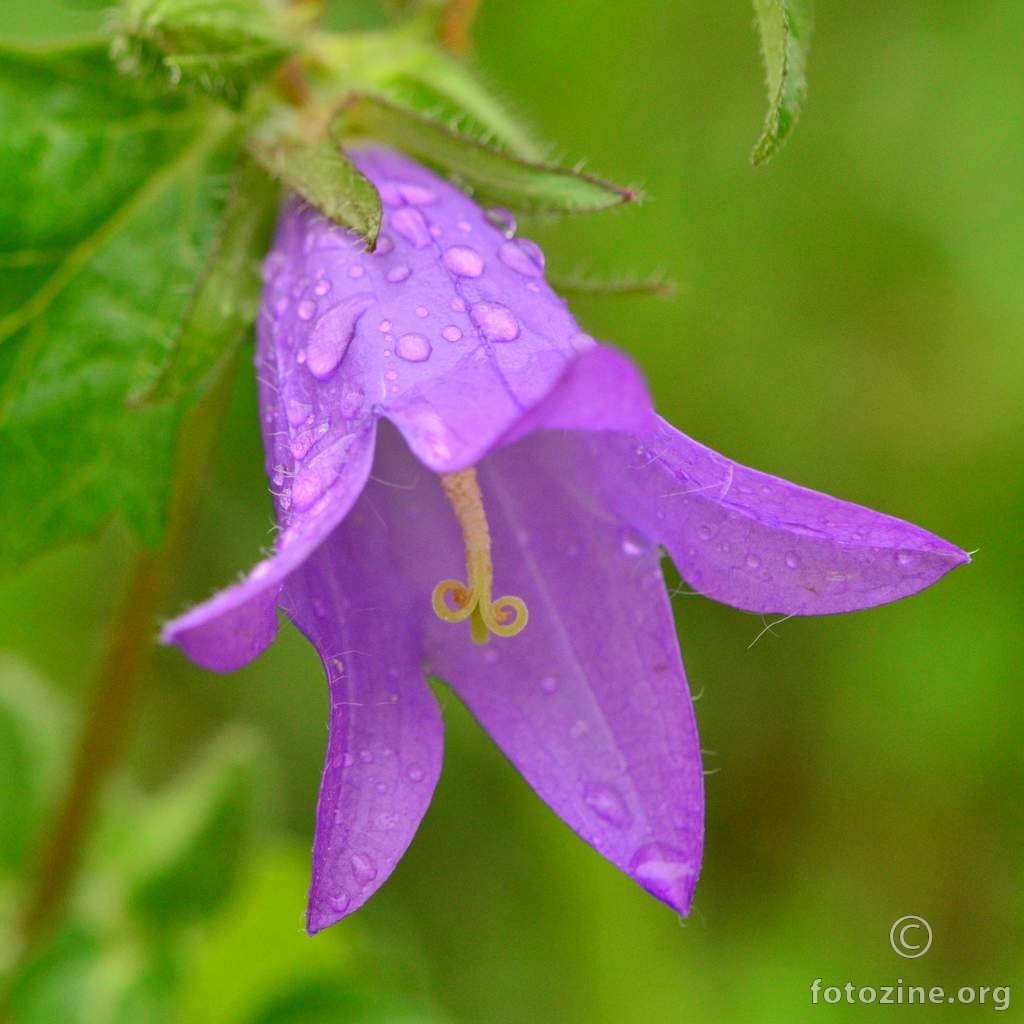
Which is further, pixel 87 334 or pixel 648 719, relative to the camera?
A: pixel 87 334

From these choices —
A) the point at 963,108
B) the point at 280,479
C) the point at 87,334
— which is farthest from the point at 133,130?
the point at 963,108

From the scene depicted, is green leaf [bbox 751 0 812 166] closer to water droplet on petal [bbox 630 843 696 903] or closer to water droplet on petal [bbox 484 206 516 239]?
water droplet on petal [bbox 484 206 516 239]

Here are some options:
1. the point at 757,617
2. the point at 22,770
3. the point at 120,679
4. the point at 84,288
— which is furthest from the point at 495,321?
the point at 757,617

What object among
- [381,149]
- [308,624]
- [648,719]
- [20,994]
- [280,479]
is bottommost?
[20,994]

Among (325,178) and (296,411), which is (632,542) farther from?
(325,178)

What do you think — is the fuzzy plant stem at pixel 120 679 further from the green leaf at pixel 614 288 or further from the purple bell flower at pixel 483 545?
the green leaf at pixel 614 288

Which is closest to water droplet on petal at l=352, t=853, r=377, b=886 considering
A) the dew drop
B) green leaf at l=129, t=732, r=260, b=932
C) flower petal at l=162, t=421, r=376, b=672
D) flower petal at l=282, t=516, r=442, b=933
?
flower petal at l=282, t=516, r=442, b=933

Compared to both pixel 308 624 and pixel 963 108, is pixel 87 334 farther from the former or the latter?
pixel 963 108
